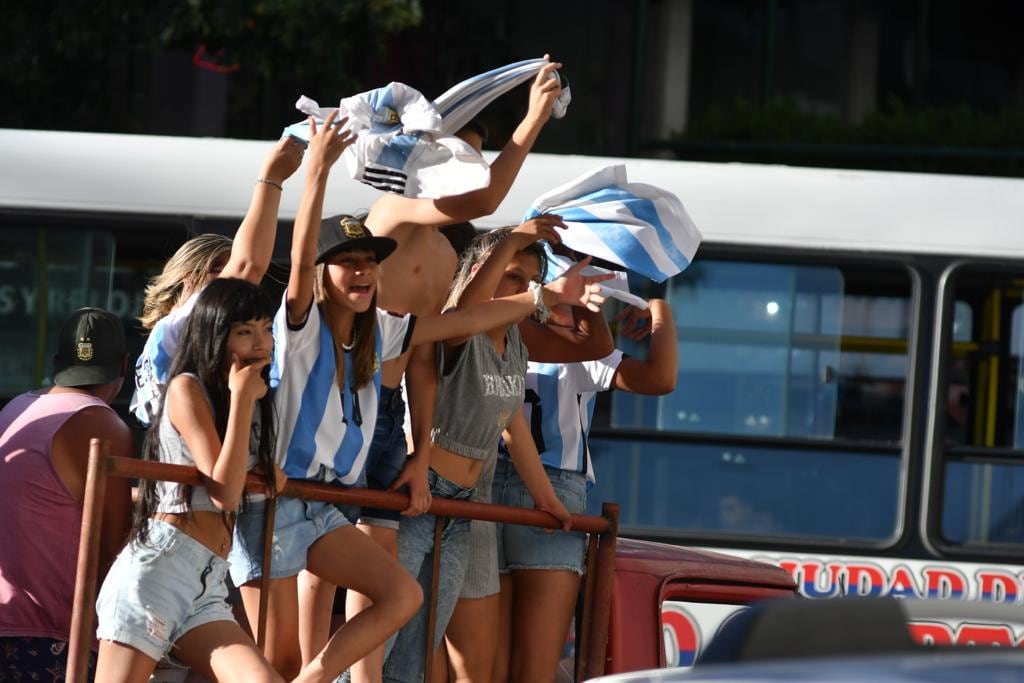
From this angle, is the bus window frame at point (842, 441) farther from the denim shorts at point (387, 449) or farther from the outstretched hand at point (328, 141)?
the outstretched hand at point (328, 141)

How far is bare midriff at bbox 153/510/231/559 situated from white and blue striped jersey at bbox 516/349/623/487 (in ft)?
5.08

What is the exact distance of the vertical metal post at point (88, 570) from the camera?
13.5 ft

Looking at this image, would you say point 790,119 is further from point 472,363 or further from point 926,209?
point 472,363

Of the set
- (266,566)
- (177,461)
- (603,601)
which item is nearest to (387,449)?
(266,566)

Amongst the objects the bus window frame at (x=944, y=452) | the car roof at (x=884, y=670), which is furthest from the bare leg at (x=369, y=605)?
the bus window frame at (x=944, y=452)

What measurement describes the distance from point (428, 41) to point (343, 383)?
34.7 feet

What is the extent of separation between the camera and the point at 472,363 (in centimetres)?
491

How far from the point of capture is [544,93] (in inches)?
194

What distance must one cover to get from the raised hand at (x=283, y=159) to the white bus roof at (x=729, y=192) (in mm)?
2852

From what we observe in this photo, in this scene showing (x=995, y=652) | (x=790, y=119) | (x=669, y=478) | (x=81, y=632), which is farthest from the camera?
(x=790, y=119)

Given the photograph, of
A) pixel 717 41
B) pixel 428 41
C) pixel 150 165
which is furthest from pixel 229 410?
pixel 717 41

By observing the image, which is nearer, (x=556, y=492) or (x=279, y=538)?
(x=279, y=538)

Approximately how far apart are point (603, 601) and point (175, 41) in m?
7.19

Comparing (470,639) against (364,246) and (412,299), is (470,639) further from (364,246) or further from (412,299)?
(364,246)
